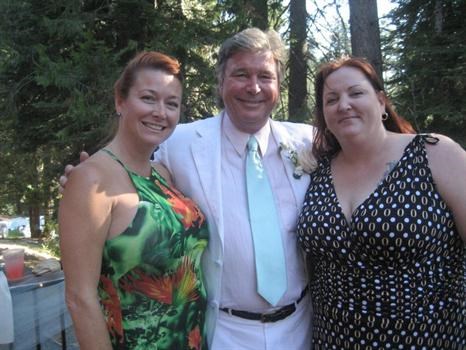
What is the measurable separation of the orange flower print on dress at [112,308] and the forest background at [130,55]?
4274mm

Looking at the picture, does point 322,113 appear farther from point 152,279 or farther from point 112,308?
point 112,308

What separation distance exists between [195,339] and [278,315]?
441 mm

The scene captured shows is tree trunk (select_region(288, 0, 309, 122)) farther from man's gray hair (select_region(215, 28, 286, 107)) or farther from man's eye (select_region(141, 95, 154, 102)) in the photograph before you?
man's eye (select_region(141, 95, 154, 102))

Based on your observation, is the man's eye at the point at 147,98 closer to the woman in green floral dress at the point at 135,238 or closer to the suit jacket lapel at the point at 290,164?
the woman in green floral dress at the point at 135,238

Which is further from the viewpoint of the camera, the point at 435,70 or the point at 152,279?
the point at 435,70

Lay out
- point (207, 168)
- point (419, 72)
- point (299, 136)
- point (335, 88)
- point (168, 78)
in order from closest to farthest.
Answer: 1. point (168, 78)
2. point (335, 88)
3. point (207, 168)
4. point (299, 136)
5. point (419, 72)

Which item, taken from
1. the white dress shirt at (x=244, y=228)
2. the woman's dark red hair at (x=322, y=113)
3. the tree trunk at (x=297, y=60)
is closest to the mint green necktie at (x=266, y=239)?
the white dress shirt at (x=244, y=228)

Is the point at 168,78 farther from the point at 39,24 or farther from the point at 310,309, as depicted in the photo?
the point at 39,24

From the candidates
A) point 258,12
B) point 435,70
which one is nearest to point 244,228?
point 258,12

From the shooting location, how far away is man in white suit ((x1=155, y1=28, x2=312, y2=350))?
2.25 meters

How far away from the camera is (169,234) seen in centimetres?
192

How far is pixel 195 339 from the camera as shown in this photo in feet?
6.81

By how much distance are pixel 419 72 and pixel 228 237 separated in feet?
22.8

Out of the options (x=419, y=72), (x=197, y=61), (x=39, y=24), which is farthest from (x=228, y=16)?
(x=419, y=72)
